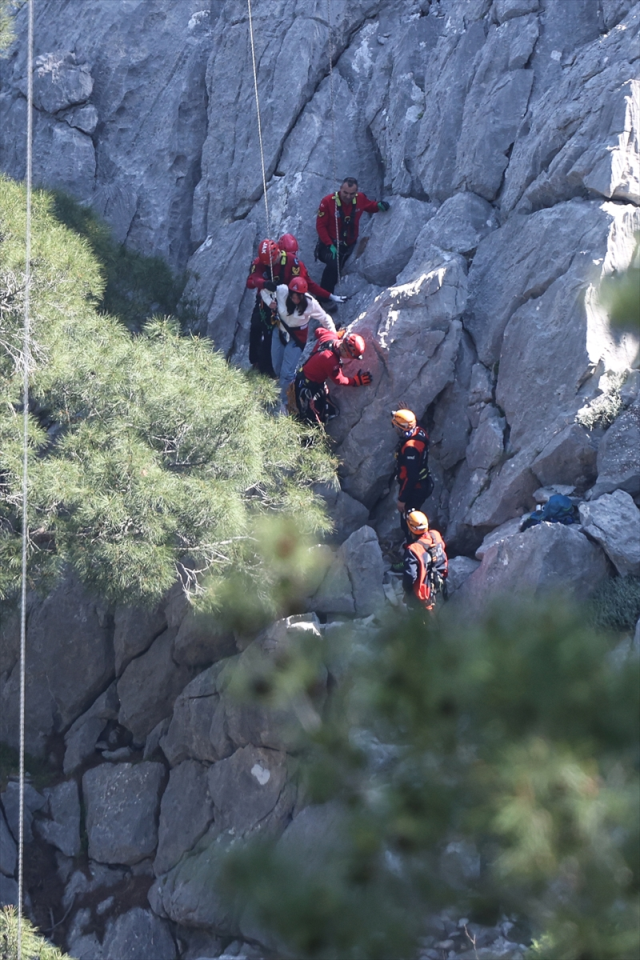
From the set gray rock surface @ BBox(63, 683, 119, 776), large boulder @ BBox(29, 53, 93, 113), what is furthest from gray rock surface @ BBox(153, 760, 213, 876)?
large boulder @ BBox(29, 53, 93, 113)

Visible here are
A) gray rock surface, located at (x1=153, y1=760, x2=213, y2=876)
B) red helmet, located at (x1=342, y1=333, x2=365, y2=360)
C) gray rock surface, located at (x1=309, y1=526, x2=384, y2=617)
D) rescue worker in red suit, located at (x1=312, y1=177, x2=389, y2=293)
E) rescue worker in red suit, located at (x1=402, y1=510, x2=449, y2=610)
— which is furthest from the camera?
rescue worker in red suit, located at (x1=312, y1=177, x2=389, y2=293)

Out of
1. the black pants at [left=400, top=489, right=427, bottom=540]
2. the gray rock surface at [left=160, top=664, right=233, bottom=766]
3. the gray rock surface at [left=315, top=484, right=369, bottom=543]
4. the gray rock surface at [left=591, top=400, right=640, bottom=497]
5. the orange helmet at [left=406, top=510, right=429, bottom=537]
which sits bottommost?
the gray rock surface at [left=160, top=664, right=233, bottom=766]

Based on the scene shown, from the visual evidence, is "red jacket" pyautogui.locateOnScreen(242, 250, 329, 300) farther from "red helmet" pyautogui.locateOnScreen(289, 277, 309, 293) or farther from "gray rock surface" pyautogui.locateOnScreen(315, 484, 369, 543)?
"gray rock surface" pyautogui.locateOnScreen(315, 484, 369, 543)

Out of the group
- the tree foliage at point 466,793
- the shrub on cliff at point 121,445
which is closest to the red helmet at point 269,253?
the shrub on cliff at point 121,445

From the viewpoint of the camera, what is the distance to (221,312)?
40.8 ft

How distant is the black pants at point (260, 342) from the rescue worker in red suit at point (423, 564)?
125 inches

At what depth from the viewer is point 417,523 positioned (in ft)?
28.7

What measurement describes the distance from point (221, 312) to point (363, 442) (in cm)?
323

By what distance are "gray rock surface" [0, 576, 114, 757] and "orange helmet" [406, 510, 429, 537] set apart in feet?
12.3

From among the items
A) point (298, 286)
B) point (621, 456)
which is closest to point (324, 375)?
point (298, 286)

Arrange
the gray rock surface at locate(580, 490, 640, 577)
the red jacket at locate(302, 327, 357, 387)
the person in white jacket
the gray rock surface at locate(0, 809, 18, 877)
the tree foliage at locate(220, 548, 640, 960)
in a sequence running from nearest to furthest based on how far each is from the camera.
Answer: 1. the tree foliage at locate(220, 548, 640, 960)
2. the gray rock surface at locate(580, 490, 640, 577)
3. the gray rock surface at locate(0, 809, 18, 877)
4. the red jacket at locate(302, 327, 357, 387)
5. the person in white jacket

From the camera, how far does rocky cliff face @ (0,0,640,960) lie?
906 cm

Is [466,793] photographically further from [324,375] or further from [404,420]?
[324,375]

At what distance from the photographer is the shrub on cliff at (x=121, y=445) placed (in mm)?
7566
